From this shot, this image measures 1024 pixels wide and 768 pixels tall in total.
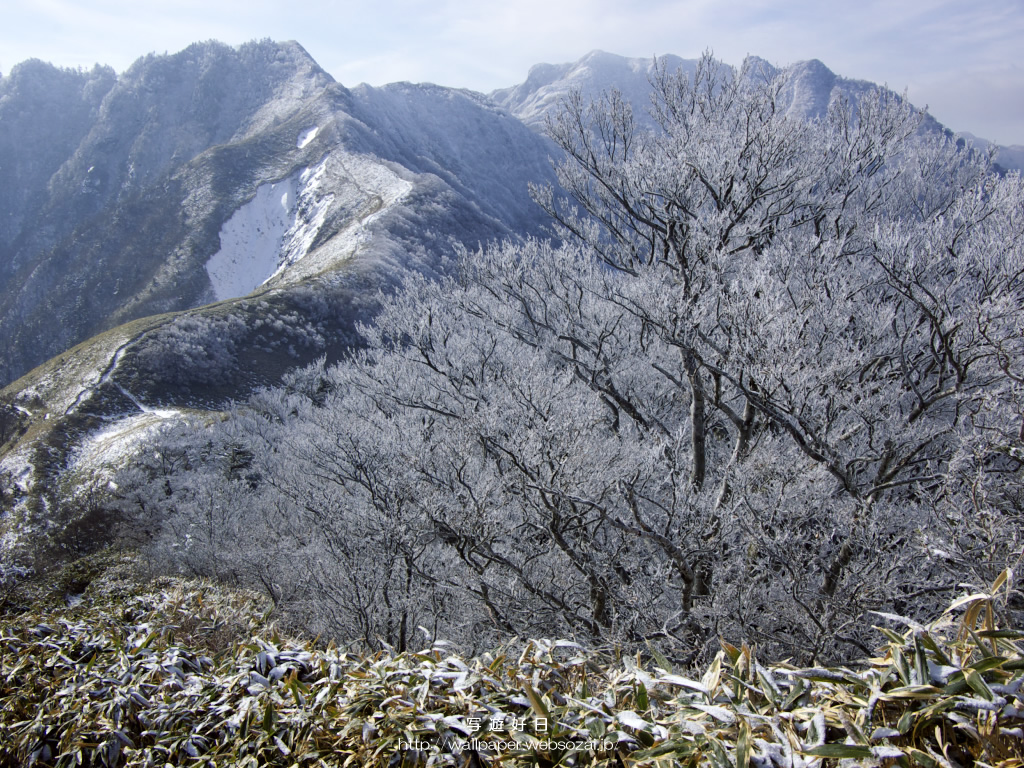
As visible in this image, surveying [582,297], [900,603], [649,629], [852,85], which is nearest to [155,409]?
[582,297]

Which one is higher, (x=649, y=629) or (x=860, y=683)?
(x=860, y=683)

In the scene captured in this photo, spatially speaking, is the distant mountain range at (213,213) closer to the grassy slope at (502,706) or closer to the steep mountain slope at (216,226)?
the steep mountain slope at (216,226)

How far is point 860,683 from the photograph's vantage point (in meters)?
1.79

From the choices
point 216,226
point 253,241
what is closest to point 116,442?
point 253,241

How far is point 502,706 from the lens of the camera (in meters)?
2.11

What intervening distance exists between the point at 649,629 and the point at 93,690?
7453mm

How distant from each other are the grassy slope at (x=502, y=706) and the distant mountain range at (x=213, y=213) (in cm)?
1482

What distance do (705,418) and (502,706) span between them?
11.7 metres

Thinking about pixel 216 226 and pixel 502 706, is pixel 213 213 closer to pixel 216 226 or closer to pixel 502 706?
pixel 216 226

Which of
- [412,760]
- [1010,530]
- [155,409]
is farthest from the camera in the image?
[155,409]

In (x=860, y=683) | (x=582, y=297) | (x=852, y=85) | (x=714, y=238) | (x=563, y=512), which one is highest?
(x=852, y=85)

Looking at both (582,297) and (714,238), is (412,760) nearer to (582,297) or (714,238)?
(714,238)

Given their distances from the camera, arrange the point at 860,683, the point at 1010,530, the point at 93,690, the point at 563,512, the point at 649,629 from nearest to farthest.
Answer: the point at 860,683
the point at 93,690
the point at 1010,530
the point at 649,629
the point at 563,512

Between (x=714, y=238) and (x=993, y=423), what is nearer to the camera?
(x=993, y=423)
